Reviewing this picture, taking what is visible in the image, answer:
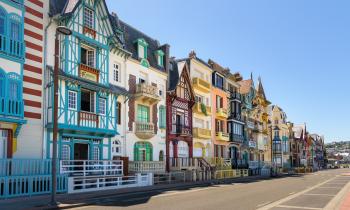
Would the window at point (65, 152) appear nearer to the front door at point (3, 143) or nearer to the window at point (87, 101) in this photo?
the window at point (87, 101)

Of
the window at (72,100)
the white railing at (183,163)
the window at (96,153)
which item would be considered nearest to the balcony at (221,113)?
the white railing at (183,163)

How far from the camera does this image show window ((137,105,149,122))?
33.9 metres

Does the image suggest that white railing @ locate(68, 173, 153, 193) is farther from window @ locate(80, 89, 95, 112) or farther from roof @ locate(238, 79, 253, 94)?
roof @ locate(238, 79, 253, 94)

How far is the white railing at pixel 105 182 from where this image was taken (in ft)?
75.8

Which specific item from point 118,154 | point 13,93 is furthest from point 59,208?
point 118,154

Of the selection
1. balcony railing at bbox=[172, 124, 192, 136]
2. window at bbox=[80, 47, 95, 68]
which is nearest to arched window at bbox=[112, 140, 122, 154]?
window at bbox=[80, 47, 95, 68]

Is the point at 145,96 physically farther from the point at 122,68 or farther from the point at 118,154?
the point at 118,154

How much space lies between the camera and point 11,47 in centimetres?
2138

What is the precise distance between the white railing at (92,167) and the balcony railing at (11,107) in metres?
3.95

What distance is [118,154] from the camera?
30.7 meters

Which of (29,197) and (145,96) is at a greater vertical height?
(145,96)

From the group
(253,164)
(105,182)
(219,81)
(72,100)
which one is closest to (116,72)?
(72,100)

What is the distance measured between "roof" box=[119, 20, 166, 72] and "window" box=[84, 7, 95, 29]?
5795 millimetres

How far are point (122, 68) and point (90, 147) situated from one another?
7848 millimetres
